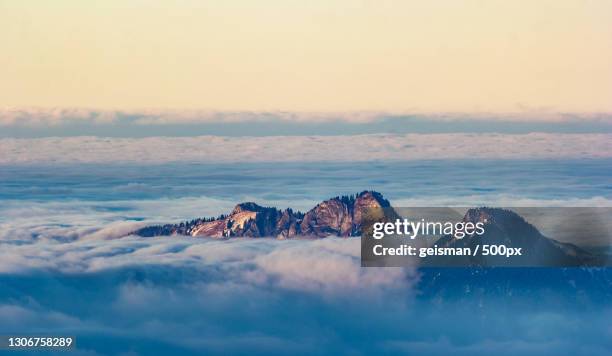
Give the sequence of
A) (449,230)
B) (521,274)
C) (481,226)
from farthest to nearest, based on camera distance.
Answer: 1. (521,274)
2. (481,226)
3. (449,230)

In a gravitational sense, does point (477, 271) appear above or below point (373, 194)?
below

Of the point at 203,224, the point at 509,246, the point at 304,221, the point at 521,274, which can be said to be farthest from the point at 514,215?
the point at 203,224

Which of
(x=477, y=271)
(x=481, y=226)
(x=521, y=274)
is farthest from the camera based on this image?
(x=521, y=274)

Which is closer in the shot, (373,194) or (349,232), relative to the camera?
(373,194)

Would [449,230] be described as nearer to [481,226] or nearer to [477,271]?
[481,226]

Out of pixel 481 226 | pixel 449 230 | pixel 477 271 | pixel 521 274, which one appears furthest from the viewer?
pixel 521 274

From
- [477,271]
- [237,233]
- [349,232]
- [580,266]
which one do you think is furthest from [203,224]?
[580,266]

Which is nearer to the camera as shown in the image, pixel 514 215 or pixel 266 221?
pixel 514 215

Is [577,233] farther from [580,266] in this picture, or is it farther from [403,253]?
[403,253]

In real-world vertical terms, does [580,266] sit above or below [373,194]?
below
